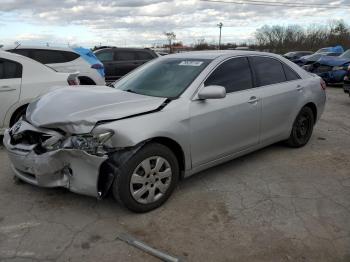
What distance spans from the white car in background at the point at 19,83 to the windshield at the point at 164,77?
1.76 metres

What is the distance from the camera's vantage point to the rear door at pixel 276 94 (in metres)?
5.05

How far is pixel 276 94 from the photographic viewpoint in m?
5.19

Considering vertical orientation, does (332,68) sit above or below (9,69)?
below

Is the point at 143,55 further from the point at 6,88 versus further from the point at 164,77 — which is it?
the point at 164,77

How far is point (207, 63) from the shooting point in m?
4.52

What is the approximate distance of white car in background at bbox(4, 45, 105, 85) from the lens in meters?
8.05

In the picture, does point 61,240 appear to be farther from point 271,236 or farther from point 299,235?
point 299,235

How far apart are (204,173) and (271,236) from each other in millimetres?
1620

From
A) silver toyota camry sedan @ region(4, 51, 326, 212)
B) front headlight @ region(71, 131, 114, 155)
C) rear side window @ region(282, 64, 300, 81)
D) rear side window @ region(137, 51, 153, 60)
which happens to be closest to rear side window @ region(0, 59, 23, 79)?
→ silver toyota camry sedan @ region(4, 51, 326, 212)

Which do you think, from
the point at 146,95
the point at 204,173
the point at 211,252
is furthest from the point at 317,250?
the point at 146,95

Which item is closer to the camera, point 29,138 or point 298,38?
point 29,138

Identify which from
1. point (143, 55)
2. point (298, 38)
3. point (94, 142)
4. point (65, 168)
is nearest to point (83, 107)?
point (94, 142)

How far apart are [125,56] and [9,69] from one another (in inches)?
333

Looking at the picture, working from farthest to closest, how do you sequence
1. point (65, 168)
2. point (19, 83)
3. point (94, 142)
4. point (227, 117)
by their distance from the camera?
point (19, 83) < point (227, 117) < point (65, 168) < point (94, 142)
